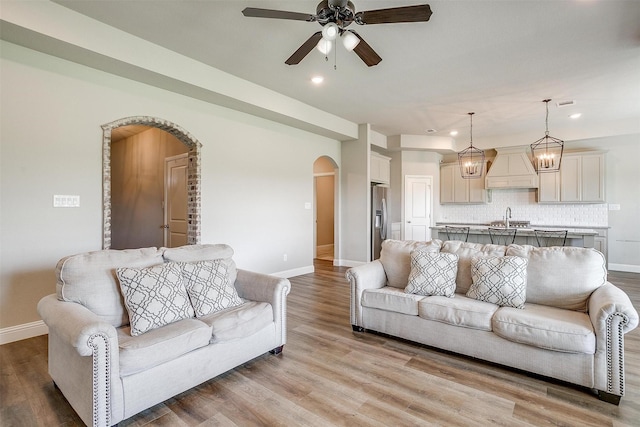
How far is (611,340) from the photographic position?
6.68ft

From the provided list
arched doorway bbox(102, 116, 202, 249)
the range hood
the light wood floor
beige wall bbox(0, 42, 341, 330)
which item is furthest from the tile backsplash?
arched doorway bbox(102, 116, 202, 249)

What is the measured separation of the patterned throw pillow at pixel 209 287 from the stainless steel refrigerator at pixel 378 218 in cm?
449

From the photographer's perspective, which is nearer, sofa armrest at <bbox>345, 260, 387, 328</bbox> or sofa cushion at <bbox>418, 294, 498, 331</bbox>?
sofa cushion at <bbox>418, 294, 498, 331</bbox>

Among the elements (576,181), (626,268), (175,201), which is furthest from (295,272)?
(626,268)

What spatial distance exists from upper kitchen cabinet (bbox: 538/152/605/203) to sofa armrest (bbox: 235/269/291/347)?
6.82m

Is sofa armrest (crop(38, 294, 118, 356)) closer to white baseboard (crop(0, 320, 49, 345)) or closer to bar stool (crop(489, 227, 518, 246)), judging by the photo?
white baseboard (crop(0, 320, 49, 345))

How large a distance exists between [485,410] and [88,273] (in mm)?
2691

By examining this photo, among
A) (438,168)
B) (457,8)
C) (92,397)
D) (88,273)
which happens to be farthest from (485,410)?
(438,168)

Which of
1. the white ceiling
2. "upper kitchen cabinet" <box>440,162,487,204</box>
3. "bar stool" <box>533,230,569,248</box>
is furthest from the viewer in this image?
"upper kitchen cabinet" <box>440,162,487,204</box>

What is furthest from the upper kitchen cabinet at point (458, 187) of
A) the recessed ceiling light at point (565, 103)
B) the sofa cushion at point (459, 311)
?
the sofa cushion at point (459, 311)

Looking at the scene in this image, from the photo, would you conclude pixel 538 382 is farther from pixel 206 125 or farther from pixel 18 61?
pixel 18 61

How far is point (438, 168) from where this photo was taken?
826 centimetres

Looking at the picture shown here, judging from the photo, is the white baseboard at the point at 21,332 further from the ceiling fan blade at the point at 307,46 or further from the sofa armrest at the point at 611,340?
the sofa armrest at the point at 611,340

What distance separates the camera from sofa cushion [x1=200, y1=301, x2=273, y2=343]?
2.21m
